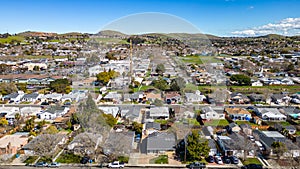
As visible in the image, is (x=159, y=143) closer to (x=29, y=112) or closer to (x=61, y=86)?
(x=29, y=112)


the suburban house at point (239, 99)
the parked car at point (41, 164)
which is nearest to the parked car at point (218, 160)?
the parked car at point (41, 164)

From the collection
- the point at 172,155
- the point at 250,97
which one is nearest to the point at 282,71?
the point at 250,97

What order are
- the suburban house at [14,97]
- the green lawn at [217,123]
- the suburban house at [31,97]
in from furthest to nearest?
1. the suburban house at [31,97]
2. the suburban house at [14,97]
3. the green lawn at [217,123]

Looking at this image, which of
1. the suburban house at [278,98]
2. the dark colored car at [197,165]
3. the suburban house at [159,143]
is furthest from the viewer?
the suburban house at [278,98]

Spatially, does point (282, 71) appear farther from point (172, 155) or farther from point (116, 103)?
point (172, 155)

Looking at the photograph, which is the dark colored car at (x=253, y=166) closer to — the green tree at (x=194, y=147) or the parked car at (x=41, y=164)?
the green tree at (x=194, y=147)

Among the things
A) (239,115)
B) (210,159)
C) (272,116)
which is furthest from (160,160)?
(272,116)
